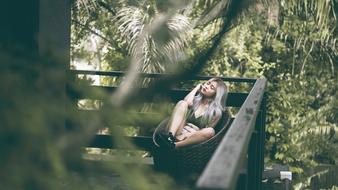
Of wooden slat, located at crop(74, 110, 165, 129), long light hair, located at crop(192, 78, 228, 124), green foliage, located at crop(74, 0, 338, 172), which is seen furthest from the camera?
green foliage, located at crop(74, 0, 338, 172)

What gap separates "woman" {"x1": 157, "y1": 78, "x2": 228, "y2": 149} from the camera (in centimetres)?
529

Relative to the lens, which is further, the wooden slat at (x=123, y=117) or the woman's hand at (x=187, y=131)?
the woman's hand at (x=187, y=131)

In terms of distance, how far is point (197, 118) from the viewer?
17.7ft

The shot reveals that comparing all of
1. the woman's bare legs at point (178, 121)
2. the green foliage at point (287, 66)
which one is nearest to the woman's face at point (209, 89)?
the woman's bare legs at point (178, 121)

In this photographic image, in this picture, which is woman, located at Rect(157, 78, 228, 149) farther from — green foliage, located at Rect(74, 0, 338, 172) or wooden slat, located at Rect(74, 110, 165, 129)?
green foliage, located at Rect(74, 0, 338, 172)

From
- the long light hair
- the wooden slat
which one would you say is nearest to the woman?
the long light hair

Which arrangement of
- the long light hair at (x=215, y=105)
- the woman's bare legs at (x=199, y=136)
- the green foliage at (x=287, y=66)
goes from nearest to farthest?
the woman's bare legs at (x=199, y=136)
the long light hair at (x=215, y=105)
the green foliage at (x=287, y=66)

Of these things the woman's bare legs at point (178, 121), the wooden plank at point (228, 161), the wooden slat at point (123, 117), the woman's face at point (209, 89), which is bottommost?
the woman's bare legs at point (178, 121)

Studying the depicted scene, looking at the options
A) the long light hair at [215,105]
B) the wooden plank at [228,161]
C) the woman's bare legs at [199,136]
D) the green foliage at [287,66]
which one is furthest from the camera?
the green foliage at [287,66]

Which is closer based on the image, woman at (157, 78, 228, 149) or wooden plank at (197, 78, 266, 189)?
wooden plank at (197, 78, 266, 189)

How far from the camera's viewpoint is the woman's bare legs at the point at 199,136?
17.3 feet

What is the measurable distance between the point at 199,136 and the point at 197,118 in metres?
0.15

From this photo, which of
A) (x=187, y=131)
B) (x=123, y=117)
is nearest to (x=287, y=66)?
(x=187, y=131)

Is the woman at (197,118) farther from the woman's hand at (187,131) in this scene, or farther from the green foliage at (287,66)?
the green foliage at (287,66)
